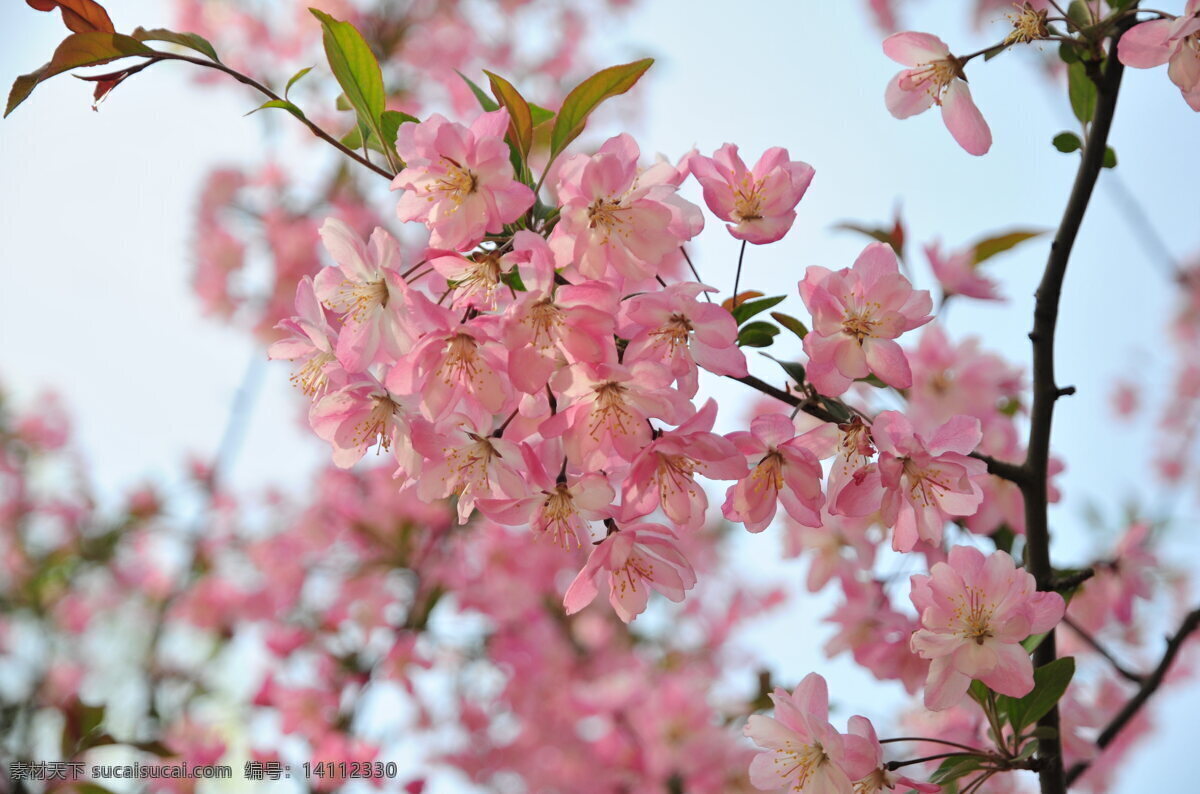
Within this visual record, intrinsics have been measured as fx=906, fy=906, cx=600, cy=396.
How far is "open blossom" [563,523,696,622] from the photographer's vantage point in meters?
0.70

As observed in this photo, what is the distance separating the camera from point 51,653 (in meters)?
2.69

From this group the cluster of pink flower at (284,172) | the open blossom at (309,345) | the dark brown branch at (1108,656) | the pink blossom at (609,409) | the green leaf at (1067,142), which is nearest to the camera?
the pink blossom at (609,409)

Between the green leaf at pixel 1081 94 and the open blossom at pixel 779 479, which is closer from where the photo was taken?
the open blossom at pixel 779 479

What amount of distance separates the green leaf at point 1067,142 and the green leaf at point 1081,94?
0.18 ft

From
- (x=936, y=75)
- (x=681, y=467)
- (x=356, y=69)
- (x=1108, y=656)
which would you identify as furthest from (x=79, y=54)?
(x=1108, y=656)

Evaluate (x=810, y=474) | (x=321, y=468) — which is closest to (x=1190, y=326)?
(x=321, y=468)

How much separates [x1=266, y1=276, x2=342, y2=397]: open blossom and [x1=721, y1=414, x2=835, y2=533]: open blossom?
1.06 ft

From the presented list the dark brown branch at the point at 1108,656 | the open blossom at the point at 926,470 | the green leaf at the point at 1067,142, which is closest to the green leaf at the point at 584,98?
the open blossom at the point at 926,470

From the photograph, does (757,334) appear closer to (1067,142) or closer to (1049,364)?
(1049,364)

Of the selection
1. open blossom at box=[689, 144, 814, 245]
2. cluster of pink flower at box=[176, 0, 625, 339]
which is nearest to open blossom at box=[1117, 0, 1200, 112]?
open blossom at box=[689, 144, 814, 245]

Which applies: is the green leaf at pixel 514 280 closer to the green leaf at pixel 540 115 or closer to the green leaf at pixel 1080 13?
the green leaf at pixel 540 115

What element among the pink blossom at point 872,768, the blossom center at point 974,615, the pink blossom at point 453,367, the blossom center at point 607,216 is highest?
the blossom center at point 607,216

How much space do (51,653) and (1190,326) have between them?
19.0 feet

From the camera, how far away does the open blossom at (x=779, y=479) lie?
2.26 feet
